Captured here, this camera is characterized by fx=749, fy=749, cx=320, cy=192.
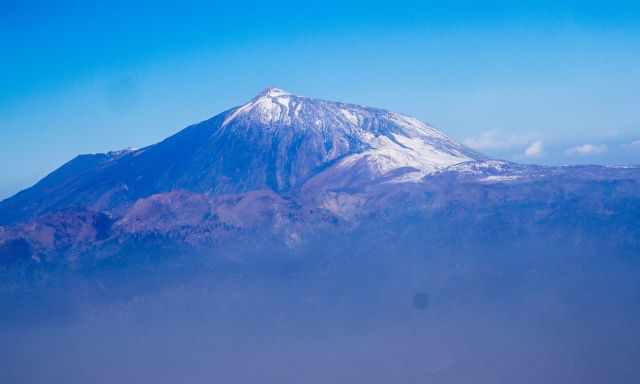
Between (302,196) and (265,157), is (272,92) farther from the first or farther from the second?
(302,196)

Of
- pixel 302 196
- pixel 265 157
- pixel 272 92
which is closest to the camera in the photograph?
pixel 302 196

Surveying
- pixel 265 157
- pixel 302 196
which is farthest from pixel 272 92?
pixel 302 196

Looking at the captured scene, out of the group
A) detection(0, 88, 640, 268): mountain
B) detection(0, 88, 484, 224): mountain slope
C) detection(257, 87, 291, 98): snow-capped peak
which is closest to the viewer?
detection(0, 88, 640, 268): mountain

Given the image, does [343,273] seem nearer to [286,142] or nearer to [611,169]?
[286,142]

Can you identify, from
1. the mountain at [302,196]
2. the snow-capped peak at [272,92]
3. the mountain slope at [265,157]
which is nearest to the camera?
the mountain at [302,196]

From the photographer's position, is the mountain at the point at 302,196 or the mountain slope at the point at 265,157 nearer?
the mountain at the point at 302,196
